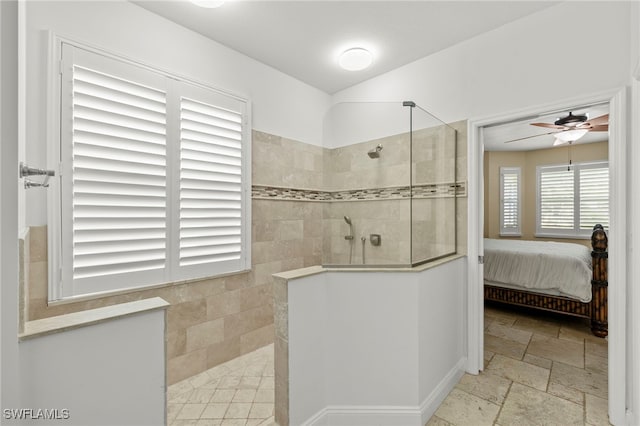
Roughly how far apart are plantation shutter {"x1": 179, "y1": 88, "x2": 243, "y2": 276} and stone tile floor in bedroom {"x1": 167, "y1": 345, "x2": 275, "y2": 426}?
861 millimetres

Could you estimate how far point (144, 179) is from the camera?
6.54 feet

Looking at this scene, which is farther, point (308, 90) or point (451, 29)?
point (308, 90)

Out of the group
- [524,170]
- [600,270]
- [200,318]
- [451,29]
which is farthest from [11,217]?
[524,170]

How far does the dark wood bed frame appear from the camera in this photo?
9.43ft

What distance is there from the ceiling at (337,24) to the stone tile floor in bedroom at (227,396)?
270cm

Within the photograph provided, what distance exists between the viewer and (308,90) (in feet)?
10.6

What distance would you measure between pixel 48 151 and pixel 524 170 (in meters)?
7.21

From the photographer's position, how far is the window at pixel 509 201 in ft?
19.6

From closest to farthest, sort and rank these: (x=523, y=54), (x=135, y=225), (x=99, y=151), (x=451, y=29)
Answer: (x=99, y=151) → (x=135, y=225) → (x=523, y=54) → (x=451, y=29)

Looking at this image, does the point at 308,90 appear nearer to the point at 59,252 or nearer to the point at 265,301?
the point at 265,301

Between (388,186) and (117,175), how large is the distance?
198 centimetres

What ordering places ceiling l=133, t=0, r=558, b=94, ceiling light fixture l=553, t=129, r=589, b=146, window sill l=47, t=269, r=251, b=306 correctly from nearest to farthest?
1. window sill l=47, t=269, r=251, b=306
2. ceiling l=133, t=0, r=558, b=94
3. ceiling light fixture l=553, t=129, r=589, b=146

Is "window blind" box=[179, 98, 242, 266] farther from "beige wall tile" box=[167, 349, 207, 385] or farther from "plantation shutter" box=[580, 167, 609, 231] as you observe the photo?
"plantation shutter" box=[580, 167, 609, 231]

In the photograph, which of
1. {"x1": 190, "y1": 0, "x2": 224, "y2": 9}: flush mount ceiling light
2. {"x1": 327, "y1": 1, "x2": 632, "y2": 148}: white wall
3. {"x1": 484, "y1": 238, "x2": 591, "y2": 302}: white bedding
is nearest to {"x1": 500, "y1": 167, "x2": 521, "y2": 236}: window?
{"x1": 484, "y1": 238, "x2": 591, "y2": 302}: white bedding
